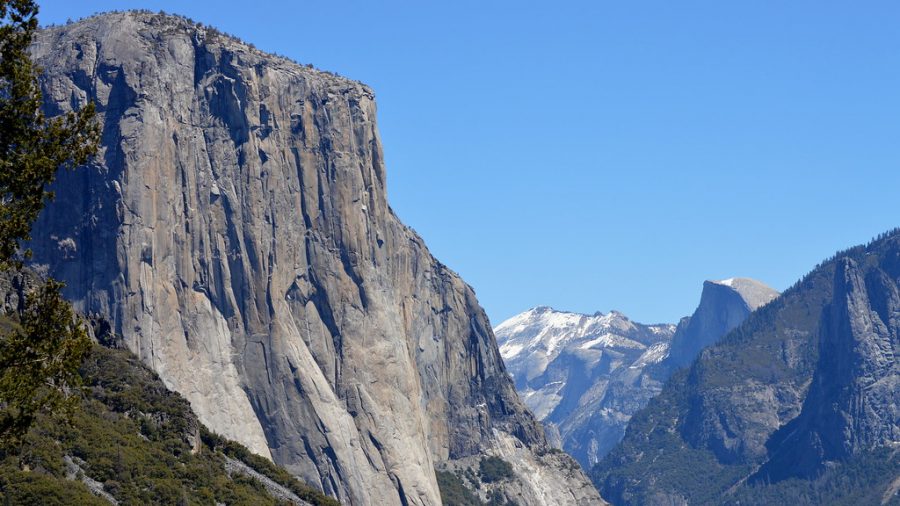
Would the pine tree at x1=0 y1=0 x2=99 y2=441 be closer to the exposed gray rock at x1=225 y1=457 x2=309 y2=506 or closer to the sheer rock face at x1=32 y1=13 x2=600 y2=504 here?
the exposed gray rock at x1=225 y1=457 x2=309 y2=506

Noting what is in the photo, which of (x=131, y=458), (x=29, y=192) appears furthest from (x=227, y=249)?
(x=29, y=192)

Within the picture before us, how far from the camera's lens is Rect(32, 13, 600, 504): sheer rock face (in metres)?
176

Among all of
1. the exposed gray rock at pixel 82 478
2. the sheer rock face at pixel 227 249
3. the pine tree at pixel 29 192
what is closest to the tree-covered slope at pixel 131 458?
the exposed gray rock at pixel 82 478

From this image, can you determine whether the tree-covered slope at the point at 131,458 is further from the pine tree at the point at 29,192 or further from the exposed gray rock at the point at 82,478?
the pine tree at the point at 29,192

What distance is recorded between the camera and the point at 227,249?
609ft

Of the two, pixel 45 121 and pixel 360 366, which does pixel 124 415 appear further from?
pixel 45 121

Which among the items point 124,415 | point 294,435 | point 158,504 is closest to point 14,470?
point 158,504

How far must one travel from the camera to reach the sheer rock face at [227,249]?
176m

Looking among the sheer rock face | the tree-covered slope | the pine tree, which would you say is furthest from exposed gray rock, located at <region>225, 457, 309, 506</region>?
the pine tree

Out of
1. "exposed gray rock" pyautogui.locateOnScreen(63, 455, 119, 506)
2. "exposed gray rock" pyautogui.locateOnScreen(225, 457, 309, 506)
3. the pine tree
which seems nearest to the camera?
the pine tree

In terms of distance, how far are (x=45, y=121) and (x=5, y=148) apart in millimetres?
1590

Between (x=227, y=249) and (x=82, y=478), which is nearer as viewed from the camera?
(x=82, y=478)

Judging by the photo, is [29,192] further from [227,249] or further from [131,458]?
[227,249]

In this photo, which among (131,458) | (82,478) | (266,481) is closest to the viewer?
(82,478)
